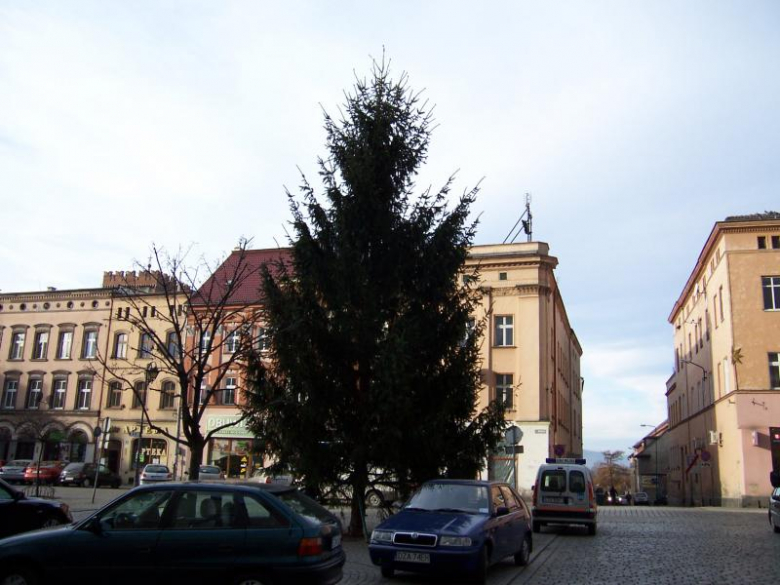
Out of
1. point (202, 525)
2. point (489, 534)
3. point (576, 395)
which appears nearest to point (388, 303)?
point (489, 534)

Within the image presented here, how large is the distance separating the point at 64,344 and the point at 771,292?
4812cm

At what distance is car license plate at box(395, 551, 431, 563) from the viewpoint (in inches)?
432

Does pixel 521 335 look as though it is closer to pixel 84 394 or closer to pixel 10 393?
pixel 84 394

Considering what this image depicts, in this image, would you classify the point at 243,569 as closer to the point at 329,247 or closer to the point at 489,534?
the point at 489,534

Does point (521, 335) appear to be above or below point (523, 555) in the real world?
above

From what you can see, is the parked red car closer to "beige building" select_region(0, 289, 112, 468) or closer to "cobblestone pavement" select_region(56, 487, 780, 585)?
"beige building" select_region(0, 289, 112, 468)

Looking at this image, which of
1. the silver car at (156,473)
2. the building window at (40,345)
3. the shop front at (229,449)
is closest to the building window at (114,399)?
the building window at (40,345)

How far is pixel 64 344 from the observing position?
181ft

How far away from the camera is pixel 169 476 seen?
42.0 metres

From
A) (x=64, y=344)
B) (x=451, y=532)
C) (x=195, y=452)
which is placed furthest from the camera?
(x=64, y=344)

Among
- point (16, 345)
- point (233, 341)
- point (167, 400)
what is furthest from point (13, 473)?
point (233, 341)

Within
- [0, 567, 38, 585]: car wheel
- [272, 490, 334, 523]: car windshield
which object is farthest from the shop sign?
[0, 567, 38, 585]: car wheel

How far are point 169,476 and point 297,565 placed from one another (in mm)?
36263

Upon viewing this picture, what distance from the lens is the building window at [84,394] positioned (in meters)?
53.1
